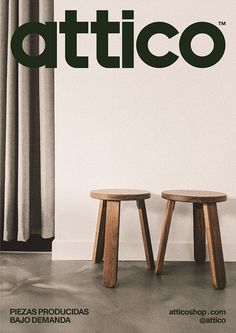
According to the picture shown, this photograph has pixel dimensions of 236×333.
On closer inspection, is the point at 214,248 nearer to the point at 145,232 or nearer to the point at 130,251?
the point at 145,232

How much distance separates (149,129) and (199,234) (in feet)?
1.90

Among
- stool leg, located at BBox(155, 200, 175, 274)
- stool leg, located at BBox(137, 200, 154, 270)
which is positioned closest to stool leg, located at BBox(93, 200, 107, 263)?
stool leg, located at BBox(137, 200, 154, 270)

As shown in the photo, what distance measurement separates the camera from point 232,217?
178 centimetres

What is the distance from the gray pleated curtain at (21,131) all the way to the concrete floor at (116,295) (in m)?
0.22

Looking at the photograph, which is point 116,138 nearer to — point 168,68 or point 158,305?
point 168,68

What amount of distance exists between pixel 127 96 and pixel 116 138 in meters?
0.22

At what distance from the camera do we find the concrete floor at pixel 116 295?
1068mm

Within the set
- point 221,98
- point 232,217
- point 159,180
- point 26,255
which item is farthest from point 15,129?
point 232,217

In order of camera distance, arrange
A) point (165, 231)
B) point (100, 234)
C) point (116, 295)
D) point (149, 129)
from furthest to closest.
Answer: point (149, 129)
point (100, 234)
point (165, 231)
point (116, 295)

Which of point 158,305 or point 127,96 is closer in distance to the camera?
point 158,305

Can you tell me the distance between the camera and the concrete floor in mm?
1068

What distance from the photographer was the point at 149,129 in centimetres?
179

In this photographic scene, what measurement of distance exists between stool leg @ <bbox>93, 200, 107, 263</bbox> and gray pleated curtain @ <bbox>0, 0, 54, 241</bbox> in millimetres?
318

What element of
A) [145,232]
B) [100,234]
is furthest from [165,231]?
[100,234]
